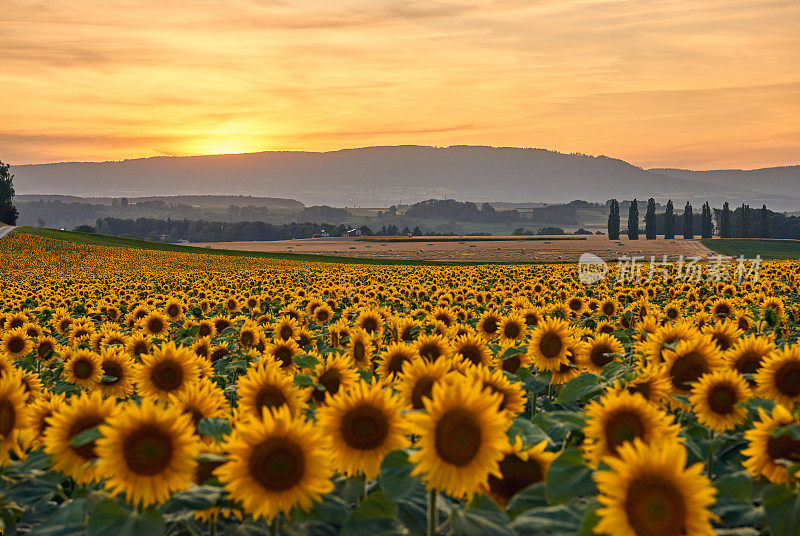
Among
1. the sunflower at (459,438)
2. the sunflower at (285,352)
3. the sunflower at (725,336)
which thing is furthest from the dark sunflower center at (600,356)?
the sunflower at (459,438)

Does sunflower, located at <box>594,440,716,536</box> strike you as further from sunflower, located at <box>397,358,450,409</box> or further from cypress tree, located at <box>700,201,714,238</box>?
cypress tree, located at <box>700,201,714,238</box>

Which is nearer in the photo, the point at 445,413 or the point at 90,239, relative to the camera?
the point at 445,413

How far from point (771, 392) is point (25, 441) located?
516cm

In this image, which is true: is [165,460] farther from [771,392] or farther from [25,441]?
[771,392]

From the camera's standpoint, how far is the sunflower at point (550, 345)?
6.75 m

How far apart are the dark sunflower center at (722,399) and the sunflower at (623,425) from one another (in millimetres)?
947

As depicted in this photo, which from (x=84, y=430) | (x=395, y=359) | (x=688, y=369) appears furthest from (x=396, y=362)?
(x=84, y=430)

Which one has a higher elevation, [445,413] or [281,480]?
[445,413]

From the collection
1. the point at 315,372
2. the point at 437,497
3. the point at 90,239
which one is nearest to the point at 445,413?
the point at 437,497

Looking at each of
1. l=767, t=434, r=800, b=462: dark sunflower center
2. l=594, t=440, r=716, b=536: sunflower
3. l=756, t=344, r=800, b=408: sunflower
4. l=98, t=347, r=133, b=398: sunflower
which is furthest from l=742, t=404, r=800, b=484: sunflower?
l=98, t=347, r=133, b=398: sunflower

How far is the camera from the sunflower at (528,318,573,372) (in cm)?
675

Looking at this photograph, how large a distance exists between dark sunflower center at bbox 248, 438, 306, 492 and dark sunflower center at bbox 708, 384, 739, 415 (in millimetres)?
2932

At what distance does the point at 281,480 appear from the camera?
3156 mm

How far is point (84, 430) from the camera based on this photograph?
4.02 meters
